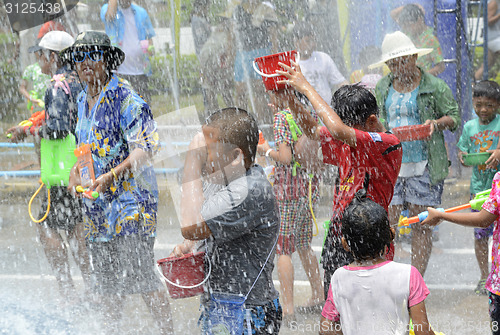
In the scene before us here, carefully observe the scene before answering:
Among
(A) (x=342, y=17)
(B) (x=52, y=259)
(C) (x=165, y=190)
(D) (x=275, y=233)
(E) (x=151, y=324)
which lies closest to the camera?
(D) (x=275, y=233)

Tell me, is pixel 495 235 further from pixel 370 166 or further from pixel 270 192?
pixel 270 192

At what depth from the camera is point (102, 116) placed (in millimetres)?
4219

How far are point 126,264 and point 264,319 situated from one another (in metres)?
1.34

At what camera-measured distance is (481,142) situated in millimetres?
5668

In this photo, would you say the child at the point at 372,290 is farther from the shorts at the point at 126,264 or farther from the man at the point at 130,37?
the man at the point at 130,37

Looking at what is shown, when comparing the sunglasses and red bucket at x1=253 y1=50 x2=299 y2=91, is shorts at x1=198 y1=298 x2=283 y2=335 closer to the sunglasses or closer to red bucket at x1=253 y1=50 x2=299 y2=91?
red bucket at x1=253 y1=50 x2=299 y2=91

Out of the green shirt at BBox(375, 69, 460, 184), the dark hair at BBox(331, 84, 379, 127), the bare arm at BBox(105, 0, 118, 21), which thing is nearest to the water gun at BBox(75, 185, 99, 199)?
the dark hair at BBox(331, 84, 379, 127)

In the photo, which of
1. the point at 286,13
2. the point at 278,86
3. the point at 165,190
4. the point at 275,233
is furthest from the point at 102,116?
the point at 286,13

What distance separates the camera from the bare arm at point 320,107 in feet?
11.6

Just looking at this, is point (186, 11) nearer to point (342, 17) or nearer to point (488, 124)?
point (342, 17)

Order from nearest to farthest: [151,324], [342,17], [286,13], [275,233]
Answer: [275,233] → [151,324] → [342,17] → [286,13]

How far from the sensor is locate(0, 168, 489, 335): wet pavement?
16.1ft

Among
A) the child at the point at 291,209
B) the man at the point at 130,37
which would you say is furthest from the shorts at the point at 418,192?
the man at the point at 130,37

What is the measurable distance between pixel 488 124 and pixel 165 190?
166 inches
